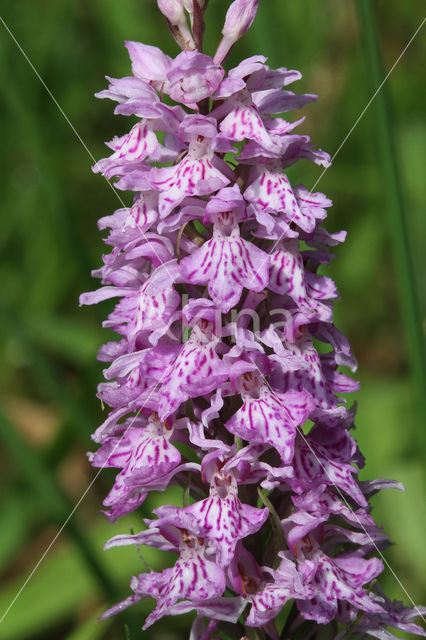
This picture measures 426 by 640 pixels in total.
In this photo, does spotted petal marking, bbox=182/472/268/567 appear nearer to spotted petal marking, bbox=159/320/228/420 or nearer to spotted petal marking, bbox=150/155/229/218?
spotted petal marking, bbox=159/320/228/420

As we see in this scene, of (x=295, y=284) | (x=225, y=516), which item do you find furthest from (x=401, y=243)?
(x=225, y=516)

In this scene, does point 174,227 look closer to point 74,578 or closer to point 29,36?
point 74,578

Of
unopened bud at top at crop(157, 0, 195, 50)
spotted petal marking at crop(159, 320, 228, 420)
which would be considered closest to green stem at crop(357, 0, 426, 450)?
unopened bud at top at crop(157, 0, 195, 50)

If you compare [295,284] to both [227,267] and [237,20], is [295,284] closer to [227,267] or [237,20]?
[227,267]

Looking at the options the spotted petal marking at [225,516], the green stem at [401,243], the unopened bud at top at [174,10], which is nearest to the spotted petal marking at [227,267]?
the spotted petal marking at [225,516]

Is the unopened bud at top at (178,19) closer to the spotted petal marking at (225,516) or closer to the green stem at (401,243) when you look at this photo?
the green stem at (401,243)
